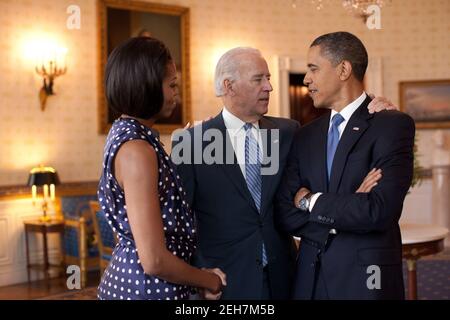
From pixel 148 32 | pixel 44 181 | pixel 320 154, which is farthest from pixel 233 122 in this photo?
pixel 148 32

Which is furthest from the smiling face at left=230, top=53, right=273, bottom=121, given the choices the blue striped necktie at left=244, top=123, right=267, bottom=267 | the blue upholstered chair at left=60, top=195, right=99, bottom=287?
the blue upholstered chair at left=60, top=195, right=99, bottom=287

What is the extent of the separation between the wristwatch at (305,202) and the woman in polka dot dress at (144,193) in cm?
69

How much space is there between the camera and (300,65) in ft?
34.6

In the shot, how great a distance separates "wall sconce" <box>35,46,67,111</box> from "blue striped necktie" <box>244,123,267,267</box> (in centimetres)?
569

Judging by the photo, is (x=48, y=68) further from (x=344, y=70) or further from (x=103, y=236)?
(x=344, y=70)

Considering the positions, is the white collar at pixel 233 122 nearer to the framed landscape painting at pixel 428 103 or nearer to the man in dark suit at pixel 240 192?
the man in dark suit at pixel 240 192

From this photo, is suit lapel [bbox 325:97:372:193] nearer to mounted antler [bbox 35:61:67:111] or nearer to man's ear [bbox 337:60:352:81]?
man's ear [bbox 337:60:352:81]

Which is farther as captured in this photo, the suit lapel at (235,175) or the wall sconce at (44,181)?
the wall sconce at (44,181)

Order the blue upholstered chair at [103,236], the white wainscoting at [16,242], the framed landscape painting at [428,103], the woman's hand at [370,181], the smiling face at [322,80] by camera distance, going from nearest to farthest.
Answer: the woman's hand at [370,181]
the smiling face at [322,80]
the blue upholstered chair at [103,236]
the white wainscoting at [16,242]
the framed landscape painting at [428,103]

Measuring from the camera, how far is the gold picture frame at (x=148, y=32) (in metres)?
8.79

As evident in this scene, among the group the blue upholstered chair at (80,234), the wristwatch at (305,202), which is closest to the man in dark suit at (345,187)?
the wristwatch at (305,202)

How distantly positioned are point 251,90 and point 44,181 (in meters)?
5.17

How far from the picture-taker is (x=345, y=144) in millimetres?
2771

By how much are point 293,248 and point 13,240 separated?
5827mm
